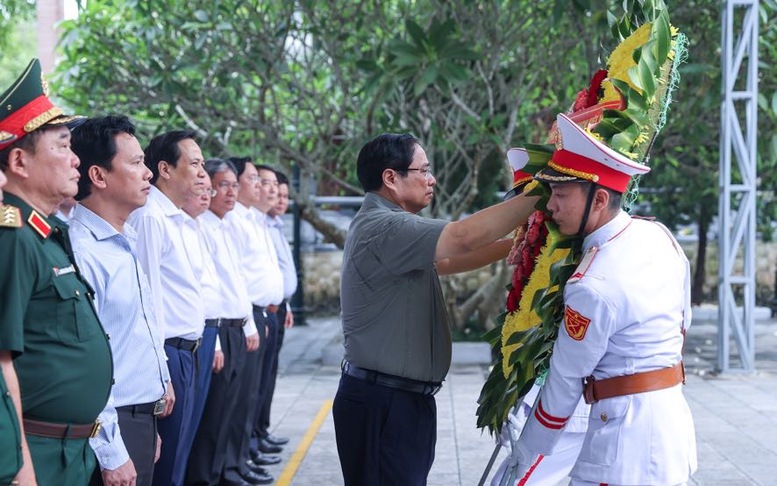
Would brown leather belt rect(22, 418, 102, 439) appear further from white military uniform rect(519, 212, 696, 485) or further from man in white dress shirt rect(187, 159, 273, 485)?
man in white dress shirt rect(187, 159, 273, 485)

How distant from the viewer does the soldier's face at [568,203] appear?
354 cm

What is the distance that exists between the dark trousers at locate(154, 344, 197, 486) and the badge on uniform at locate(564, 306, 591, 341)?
237cm

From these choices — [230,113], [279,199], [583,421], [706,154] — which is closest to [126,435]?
[583,421]

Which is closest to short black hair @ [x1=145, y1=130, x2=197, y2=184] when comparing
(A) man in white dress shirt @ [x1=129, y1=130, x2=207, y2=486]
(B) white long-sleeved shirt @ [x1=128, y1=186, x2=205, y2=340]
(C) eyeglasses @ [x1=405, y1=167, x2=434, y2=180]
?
(A) man in white dress shirt @ [x1=129, y1=130, x2=207, y2=486]

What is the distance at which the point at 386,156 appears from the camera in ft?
14.4

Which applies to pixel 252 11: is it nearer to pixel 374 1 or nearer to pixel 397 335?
pixel 374 1

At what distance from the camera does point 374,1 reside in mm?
11875

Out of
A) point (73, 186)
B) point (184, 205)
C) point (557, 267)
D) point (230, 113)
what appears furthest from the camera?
point (230, 113)

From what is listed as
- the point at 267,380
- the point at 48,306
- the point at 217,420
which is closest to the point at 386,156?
the point at 48,306

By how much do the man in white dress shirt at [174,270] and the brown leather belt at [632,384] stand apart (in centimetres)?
217

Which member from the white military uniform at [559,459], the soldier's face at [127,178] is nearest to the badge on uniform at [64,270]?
the soldier's face at [127,178]

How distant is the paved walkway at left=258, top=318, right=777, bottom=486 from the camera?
7.20 metres

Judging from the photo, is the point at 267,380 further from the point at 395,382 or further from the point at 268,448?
the point at 395,382

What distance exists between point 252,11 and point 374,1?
4.35 feet
